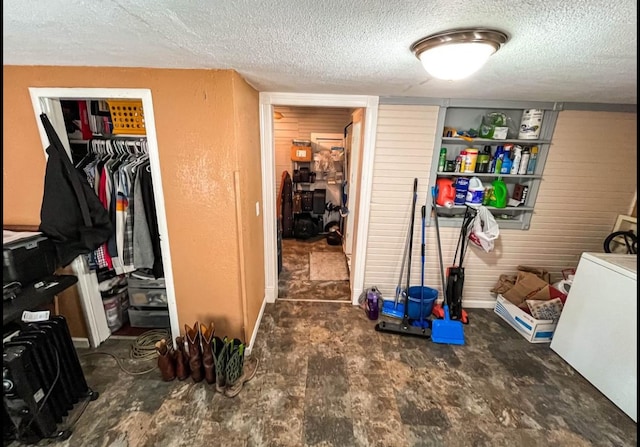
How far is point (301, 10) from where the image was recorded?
3.33 feet

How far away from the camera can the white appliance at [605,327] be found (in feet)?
6.20

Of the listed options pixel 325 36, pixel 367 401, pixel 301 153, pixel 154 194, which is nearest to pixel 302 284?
pixel 367 401

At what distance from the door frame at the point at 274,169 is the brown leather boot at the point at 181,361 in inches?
41.9

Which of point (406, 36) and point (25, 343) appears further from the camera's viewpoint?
point (25, 343)

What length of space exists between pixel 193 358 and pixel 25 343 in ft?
2.83

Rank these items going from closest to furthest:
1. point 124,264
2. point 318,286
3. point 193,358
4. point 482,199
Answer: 1. point 193,358
2. point 124,264
3. point 482,199
4. point 318,286

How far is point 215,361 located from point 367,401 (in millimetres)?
1029

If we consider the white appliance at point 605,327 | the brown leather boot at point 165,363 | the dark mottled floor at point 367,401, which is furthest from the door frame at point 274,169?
the white appliance at point 605,327

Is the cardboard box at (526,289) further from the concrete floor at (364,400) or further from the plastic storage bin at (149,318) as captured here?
the plastic storage bin at (149,318)

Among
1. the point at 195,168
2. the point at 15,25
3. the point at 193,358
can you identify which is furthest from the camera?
the point at 193,358

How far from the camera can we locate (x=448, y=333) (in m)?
2.48

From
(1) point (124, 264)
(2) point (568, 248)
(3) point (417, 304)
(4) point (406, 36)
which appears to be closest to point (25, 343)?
(1) point (124, 264)

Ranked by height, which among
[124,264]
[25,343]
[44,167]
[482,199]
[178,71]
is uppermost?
[178,71]

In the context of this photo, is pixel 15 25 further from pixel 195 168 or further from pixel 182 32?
pixel 195 168
